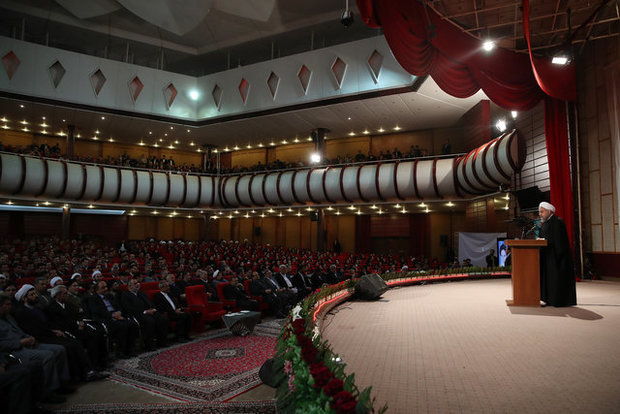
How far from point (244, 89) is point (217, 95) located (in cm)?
148

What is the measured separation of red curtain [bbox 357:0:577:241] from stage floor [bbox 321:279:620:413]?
415 cm

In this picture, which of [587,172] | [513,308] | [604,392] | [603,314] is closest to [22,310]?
[604,392]

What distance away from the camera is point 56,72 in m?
15.0

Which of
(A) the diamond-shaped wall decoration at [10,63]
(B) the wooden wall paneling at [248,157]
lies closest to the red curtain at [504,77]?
(A) the diamond-shaped wall decoration at [10,63]

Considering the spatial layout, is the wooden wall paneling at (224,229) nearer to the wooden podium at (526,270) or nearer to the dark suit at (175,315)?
the dark suit at (175,315)

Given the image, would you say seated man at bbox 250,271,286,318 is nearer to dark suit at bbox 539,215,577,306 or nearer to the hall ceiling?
dark suit at bbox 539,215,577,306

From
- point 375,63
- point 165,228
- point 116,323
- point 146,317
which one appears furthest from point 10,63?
point 116,323

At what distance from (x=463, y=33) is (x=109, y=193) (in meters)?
14.9

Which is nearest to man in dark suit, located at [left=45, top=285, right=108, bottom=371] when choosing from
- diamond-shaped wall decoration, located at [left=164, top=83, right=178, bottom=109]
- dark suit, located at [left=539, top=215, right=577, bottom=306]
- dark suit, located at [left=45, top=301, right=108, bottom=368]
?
dark suit, located at [left=45, top=301, right=108, bottom=368]

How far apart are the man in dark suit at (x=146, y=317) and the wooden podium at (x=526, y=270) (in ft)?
14.6

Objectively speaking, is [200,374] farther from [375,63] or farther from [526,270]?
[375,63]

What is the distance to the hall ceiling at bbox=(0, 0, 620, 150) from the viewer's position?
14.6m

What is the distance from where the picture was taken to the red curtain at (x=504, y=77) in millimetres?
7824

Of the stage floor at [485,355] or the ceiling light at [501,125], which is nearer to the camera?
the stage floor at [485,355]
